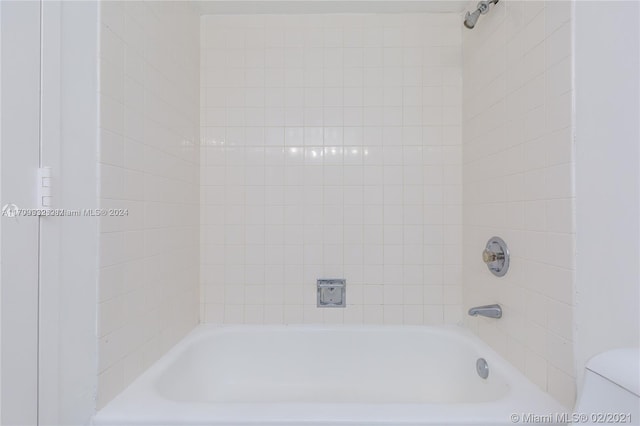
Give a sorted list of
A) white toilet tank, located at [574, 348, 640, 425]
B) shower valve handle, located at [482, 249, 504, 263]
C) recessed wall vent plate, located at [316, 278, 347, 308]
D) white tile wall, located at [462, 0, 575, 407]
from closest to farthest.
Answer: white toilet tank, located at [574, 348, 640, 425], white tile wall, located at [462, 0, 575, 407], shower valve handle, located at [482, 249, 504, 263], recessed wall vent plate, located at [316, 278, 347, 308]

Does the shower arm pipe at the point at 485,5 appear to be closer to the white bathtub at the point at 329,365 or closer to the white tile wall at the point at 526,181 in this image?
the white tile wall at the point at 526,181

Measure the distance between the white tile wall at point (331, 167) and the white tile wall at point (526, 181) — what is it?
191mm

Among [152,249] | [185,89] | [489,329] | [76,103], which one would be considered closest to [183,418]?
[152,249]

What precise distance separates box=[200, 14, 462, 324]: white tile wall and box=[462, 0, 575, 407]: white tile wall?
19 centimetres

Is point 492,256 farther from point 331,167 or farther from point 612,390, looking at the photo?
point 331,167

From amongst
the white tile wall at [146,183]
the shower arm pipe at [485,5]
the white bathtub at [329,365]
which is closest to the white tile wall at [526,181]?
the shower arm pipe at [485,5]

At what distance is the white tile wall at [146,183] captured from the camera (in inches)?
37.4

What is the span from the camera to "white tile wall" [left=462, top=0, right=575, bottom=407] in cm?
92

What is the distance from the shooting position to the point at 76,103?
896 millimetres

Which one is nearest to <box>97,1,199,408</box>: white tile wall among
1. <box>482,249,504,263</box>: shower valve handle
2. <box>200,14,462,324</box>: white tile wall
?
<box>200,14,462,324</box>: white tile wall

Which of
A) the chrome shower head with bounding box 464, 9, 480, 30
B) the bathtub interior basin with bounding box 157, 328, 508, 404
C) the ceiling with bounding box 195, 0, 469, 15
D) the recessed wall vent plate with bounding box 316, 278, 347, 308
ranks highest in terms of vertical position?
the ceiling with bounding box 195, 0, 469, 15

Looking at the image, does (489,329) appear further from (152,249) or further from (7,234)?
(7,234)

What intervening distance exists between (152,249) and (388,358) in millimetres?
1151

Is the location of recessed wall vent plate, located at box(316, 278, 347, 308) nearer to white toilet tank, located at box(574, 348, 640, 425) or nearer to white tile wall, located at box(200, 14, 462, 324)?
white tile wall, located at box(200, 14, 462, 324)
